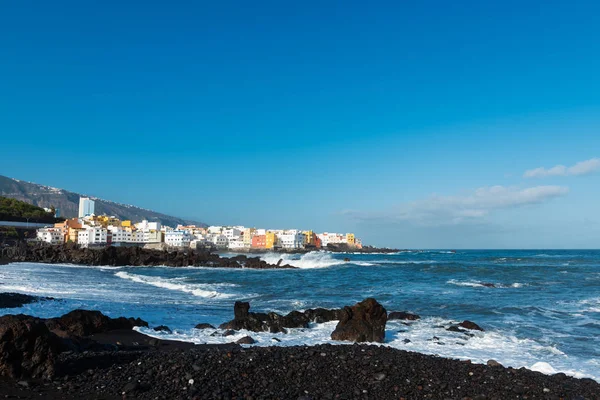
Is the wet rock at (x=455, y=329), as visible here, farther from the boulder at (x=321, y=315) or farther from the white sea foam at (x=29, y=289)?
the white sea foam at (x=29, y=289)

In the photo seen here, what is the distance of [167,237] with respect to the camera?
134875 mm

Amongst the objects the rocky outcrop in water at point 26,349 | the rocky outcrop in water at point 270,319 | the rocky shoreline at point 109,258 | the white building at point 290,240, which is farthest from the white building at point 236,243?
the rocky outcrop in water at point 26,349

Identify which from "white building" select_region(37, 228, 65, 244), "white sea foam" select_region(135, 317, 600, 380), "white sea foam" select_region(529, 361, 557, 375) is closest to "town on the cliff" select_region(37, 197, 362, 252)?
"white building" select_region(37, 228, 65, 244)

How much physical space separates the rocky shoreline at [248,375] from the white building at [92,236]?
360 ft

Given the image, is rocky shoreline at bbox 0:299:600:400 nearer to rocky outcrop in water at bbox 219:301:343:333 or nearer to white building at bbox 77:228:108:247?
rocky outcrop in water at bbox 219:301:343:333

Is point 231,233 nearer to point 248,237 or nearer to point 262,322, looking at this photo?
point 248,237

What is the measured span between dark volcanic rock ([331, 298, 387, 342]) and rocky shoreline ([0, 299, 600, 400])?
286 cm

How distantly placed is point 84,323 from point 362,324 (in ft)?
21.8

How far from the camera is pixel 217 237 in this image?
156 m

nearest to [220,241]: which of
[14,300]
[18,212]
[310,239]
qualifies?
[310,239]

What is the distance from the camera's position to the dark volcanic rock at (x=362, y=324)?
11.8 meters

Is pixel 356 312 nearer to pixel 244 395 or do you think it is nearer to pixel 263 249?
pixel 244 395

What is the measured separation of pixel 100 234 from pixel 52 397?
382 ft

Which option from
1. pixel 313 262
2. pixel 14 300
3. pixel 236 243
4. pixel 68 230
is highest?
pixel 68 230
